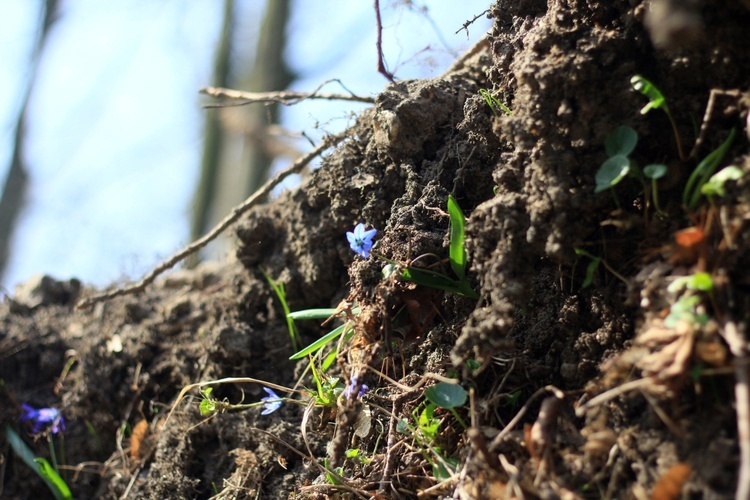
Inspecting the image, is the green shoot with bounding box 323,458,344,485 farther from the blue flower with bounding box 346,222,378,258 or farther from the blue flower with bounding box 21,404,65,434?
the blue flower with bounding box 21,404,65,434

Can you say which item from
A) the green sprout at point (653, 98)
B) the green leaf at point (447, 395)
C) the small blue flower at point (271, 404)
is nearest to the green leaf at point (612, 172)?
the green sprout at point (653, 98)

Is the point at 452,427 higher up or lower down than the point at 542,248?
lower down

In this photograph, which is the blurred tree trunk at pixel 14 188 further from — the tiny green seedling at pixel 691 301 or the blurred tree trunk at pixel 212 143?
the tiny green seedling at pixel 691 301

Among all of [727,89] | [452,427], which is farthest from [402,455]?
[727,89]

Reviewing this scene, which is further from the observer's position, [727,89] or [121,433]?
[121,433]

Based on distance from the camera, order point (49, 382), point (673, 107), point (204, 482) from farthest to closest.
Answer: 1. point (49, 382)
2. point (204, 482)
3. point (673, 107)

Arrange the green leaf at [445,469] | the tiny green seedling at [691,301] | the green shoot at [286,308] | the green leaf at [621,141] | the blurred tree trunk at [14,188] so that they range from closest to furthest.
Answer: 1. the tiny green seedling at [691,301]
2. the green leaf at [621,141]
3. the green leaf at [445,469]
4. the green shoot at [286,308]
5. the blurred tree trunk at [14,188]

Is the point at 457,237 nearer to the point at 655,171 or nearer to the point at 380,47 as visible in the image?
the point at 655,171

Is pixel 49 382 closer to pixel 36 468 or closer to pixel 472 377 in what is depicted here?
pixel 36 468
